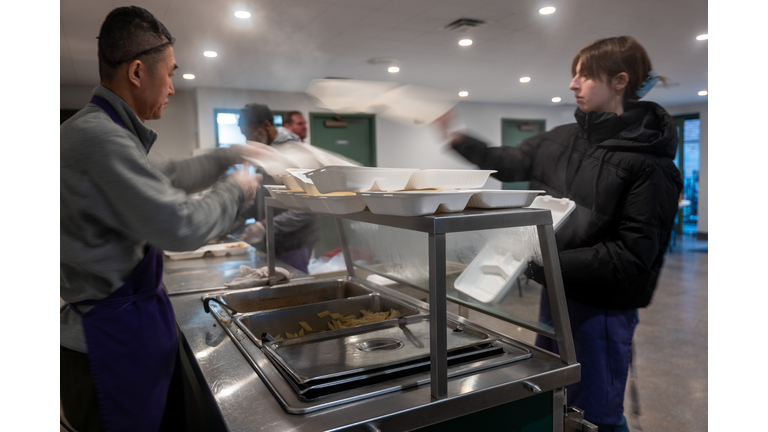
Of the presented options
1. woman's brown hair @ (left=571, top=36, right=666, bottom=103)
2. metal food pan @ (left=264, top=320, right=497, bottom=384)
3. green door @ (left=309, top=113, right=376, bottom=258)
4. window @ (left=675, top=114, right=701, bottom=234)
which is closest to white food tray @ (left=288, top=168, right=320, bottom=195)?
metal food pan @ (left=264, top=320, right=497, bottom=384)

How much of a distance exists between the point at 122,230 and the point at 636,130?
1408 mm

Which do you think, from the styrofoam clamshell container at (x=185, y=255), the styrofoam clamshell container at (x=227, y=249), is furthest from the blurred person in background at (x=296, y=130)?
the styrofoam clamshell container at (x=185, y=255)

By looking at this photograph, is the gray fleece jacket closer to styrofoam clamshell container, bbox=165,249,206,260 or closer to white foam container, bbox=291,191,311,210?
white foam container, bbox=291,191,311,210

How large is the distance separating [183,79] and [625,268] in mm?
3240

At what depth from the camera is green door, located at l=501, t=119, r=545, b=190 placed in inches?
67.6

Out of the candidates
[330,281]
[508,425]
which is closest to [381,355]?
[508,425]

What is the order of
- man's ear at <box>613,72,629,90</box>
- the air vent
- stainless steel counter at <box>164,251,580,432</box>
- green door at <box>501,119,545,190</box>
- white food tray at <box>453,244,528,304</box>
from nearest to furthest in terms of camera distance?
stainless steel counter at <box>164,251,580,432</box>, white food tray at <box>453,244,528,304</box>, man's ear at <box>613,72,629,90</box>, green door at <box>501,119,545,190</box>, the air vent

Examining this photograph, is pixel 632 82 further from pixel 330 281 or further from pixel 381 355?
pixel 330 281

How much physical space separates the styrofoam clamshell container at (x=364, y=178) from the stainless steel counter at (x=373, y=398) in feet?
1.28

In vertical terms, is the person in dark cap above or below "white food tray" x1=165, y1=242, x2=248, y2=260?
above

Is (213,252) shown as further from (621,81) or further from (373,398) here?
(621,81)

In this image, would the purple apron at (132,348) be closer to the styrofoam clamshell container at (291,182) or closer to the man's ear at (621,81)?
the styrofoam clamshell container at (291,182)

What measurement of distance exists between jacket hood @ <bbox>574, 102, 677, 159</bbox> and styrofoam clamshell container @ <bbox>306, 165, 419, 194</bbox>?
32.7 inches

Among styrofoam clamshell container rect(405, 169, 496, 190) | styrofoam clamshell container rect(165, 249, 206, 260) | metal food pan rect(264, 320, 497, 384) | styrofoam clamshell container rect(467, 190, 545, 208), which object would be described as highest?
styrofoam clamshell container rect(405, 169, 496, 190)
